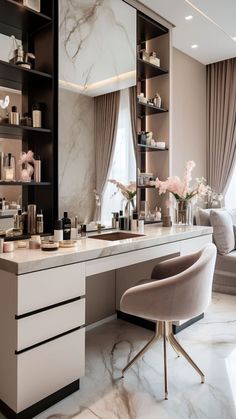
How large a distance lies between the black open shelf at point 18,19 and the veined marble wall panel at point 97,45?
18 centimetres

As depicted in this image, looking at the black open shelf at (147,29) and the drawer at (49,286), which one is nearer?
the drawer at (49,286)

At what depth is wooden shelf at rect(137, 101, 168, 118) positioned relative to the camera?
10.3ft

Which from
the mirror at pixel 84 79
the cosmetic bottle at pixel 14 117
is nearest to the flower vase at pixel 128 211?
the mirror at pixel 84 79

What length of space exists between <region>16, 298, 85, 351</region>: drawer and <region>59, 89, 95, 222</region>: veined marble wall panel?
2.77ft

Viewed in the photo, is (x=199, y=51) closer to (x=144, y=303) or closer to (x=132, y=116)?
(x=132, y=116)

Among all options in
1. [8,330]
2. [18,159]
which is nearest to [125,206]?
[18,159]

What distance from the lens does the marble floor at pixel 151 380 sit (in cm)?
175

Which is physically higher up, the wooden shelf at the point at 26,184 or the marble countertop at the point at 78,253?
the wooden shelf at the point at 26,184

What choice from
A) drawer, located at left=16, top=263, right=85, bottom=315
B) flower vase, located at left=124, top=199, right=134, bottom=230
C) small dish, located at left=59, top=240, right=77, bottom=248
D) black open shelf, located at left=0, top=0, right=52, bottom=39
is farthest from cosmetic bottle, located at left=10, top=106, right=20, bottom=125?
flower vase, located at left=124, top=199, right=134, bottom=230

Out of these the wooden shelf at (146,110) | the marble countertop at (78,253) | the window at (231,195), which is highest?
the wooden shelf at (146,110)

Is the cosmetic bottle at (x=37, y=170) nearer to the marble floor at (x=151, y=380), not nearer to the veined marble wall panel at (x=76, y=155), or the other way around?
the veined marble wall panel at (x=76, y=155)

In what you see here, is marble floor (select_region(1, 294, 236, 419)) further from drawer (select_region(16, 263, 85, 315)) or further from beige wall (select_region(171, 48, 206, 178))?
beige wall (select_region(171, 48, 206, 178))

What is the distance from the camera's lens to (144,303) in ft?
6.16

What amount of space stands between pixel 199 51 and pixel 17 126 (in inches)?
113
